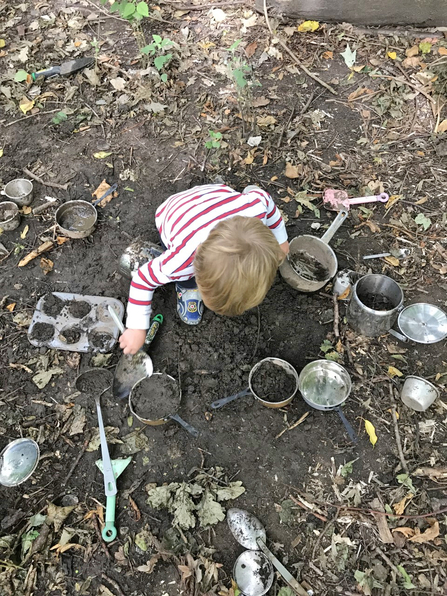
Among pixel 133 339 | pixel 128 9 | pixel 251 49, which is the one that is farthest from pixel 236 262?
pixel 251 49

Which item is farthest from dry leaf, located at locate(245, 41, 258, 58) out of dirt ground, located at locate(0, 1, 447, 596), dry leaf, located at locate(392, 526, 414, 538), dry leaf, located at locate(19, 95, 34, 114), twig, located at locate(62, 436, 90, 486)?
dry leaf, located at locate(392, 526, 414, 538)

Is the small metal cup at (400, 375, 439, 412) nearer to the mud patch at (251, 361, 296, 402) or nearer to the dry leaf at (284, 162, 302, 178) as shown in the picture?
the mud patch at (251, 361, 296, 402)

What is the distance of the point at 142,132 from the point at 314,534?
3.46m

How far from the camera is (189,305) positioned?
118 inches

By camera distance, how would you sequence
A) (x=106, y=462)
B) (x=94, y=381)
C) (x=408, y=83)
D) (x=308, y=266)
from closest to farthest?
(x=106, y=462) → (x=94, y=381) → (x=308, y=266) → (x=408, y=83)

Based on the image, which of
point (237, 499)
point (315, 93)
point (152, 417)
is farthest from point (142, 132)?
point (237, 499)

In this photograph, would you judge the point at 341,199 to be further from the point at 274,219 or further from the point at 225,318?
the point at 225,318

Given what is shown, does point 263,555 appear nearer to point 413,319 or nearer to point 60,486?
point 60,486

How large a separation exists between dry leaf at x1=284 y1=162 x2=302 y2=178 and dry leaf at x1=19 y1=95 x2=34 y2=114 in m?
2.51

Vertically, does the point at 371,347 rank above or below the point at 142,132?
below

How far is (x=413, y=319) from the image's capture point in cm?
305

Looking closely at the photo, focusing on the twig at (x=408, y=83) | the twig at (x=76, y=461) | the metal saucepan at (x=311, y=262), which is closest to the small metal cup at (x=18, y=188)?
the twig at (x=76, y=461)

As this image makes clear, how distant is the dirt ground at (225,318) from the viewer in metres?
2.39

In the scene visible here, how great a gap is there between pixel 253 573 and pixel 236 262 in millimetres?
1631
